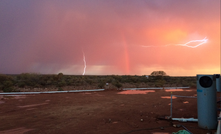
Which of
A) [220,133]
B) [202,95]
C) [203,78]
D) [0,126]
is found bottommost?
[0,126]

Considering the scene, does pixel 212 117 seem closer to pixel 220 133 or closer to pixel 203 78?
pixel 203 78

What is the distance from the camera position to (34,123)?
706 centimetres

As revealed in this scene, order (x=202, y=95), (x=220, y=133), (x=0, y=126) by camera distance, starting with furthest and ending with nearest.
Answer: (x=0, y=126)
(x=202, y=95)
(x=220, y=133)

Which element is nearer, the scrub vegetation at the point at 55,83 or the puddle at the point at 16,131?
the puddle at the point at 16,131

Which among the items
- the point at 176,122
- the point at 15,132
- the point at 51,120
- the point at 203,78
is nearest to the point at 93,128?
the point at 51,120

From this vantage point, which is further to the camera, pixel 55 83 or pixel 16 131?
pixel 55 83

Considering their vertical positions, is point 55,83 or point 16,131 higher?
point 55,83

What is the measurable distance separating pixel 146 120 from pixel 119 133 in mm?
2243

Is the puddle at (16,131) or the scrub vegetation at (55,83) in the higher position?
the scrub vegetation at (55,83)

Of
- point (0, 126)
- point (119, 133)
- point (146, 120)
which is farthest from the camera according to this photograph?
point (146, 120)

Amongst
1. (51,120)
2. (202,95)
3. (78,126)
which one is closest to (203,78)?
(202,95)

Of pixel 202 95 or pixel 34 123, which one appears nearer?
pixel 202 95

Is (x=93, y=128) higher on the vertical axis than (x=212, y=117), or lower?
lower

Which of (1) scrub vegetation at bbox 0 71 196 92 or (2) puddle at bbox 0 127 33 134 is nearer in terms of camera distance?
(2) puddle at bbox 0 127 33 134
